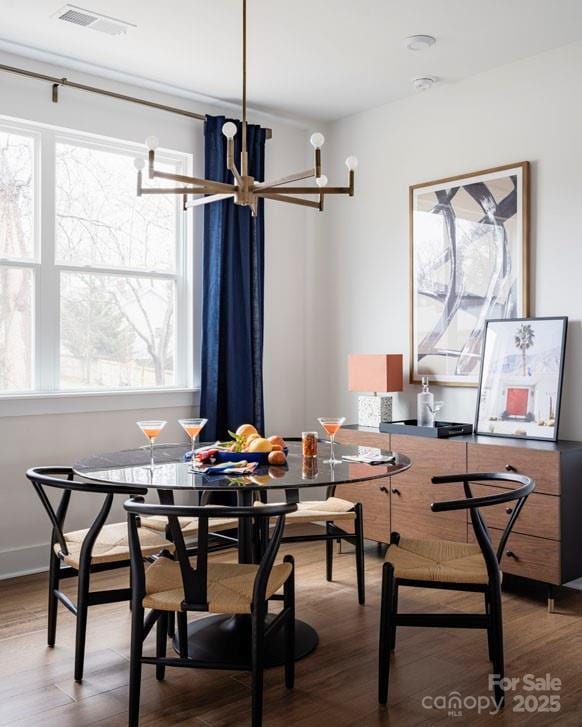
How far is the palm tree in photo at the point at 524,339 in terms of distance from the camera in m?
3.91

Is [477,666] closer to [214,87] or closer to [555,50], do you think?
[555,50]

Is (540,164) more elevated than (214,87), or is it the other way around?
(214,87)

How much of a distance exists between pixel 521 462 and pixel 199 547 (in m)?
1.85

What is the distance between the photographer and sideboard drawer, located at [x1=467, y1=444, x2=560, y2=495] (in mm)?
3406

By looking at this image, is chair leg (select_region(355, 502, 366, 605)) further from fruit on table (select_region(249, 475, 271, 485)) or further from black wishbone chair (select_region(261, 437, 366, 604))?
fruit on table (select_region(249, 475, 271, 485))

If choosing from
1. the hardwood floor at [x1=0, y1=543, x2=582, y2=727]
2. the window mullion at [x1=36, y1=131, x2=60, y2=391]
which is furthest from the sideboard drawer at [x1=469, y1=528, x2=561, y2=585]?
the window mullion at [x1=36, y1=131, x2=60, y2=391]

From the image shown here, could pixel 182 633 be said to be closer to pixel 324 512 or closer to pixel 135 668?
pixel 135 668

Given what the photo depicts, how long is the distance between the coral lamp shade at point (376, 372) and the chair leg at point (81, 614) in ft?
7.21

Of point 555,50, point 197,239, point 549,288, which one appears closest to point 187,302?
point 197,239

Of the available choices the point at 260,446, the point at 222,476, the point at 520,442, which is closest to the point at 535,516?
the point at 520,442

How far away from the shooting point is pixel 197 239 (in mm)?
4719

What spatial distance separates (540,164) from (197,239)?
6.87 feet

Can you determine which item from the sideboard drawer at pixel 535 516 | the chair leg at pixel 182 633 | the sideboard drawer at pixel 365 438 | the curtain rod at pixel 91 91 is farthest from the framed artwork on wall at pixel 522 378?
the curtain rod at pixel 91 91

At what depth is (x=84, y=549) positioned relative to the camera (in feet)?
8.89
